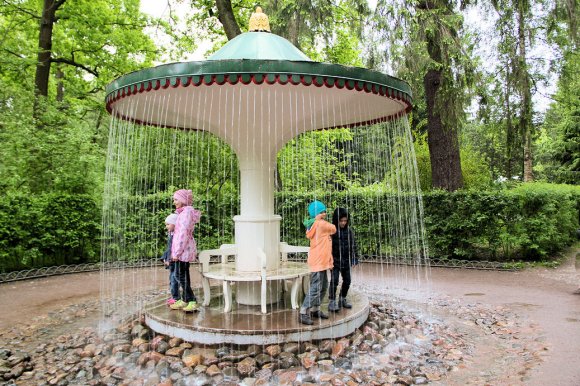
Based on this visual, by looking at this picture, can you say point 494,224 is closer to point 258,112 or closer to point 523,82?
point 523,82

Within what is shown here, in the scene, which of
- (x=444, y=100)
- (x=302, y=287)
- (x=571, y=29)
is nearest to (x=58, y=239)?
(x=302, y=287)

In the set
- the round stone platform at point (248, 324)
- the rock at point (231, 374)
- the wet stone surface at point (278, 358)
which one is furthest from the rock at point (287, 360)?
the rock at point (231, 374)

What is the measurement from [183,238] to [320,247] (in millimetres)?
1889

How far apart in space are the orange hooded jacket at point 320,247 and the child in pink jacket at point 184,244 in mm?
1687

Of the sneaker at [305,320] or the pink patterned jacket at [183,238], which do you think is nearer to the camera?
the sneaker at [305,320]

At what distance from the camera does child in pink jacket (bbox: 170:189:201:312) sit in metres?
5.97

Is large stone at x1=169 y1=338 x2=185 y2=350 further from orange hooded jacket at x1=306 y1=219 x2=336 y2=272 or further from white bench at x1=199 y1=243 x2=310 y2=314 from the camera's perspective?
orange hooded jacket at x1=306 y1=219 x2=336 y2=272

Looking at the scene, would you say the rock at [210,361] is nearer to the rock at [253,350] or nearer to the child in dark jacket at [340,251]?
the rock at [253,350]

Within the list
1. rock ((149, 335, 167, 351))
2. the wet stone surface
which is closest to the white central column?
rock ((149, 335, 167, 351))

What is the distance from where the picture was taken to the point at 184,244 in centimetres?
598

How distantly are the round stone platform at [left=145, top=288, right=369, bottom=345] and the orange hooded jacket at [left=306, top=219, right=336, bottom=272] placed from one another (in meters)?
0.72

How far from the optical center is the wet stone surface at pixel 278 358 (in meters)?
4.67

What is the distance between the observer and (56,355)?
544 centimetres

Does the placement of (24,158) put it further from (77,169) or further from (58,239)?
(58,239)
